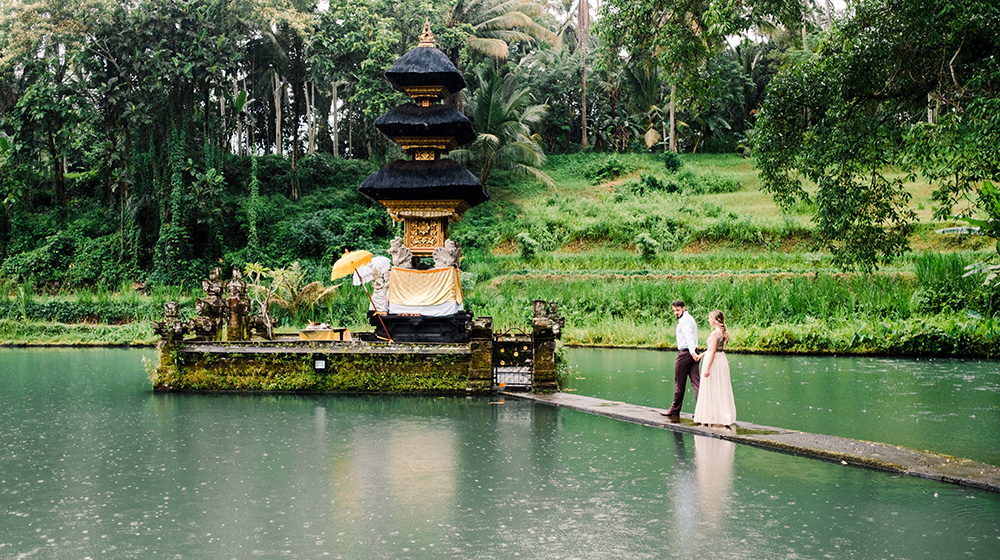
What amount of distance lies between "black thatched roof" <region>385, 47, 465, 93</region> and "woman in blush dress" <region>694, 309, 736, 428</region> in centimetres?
826

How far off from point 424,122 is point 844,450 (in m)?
9.74

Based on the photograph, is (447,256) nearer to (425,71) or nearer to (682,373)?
(425,71)

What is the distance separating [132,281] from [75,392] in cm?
1835

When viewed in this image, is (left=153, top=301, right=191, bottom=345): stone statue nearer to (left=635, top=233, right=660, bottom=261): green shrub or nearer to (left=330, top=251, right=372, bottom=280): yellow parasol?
(left=330, top=251, right=372, bottom=280): yellow parasol

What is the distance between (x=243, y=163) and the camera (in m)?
34.3

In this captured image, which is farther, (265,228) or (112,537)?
(265,228)

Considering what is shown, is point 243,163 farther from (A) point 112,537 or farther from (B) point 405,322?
(A) point 112,537

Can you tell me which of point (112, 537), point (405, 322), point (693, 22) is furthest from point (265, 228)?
point (112, 537)

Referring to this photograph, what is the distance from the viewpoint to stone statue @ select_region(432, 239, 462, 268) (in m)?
14.5

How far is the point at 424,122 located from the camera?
48.7 ft

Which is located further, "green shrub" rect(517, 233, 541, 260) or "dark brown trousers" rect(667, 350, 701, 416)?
"green shrub" rect(517, 233, 541, 260)

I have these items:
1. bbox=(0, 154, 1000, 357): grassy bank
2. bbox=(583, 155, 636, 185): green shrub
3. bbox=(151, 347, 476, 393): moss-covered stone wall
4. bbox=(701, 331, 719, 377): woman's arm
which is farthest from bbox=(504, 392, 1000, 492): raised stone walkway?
bbox=(583, 155, 636, 185): green shrub

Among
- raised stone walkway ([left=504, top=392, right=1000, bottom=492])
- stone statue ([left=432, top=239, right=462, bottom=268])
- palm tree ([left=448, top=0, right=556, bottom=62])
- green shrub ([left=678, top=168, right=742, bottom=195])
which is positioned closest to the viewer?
raised stone walkway ([left=504, top=392, right=1000, bottom=492])

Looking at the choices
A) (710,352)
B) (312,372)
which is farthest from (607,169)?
(710,352)
